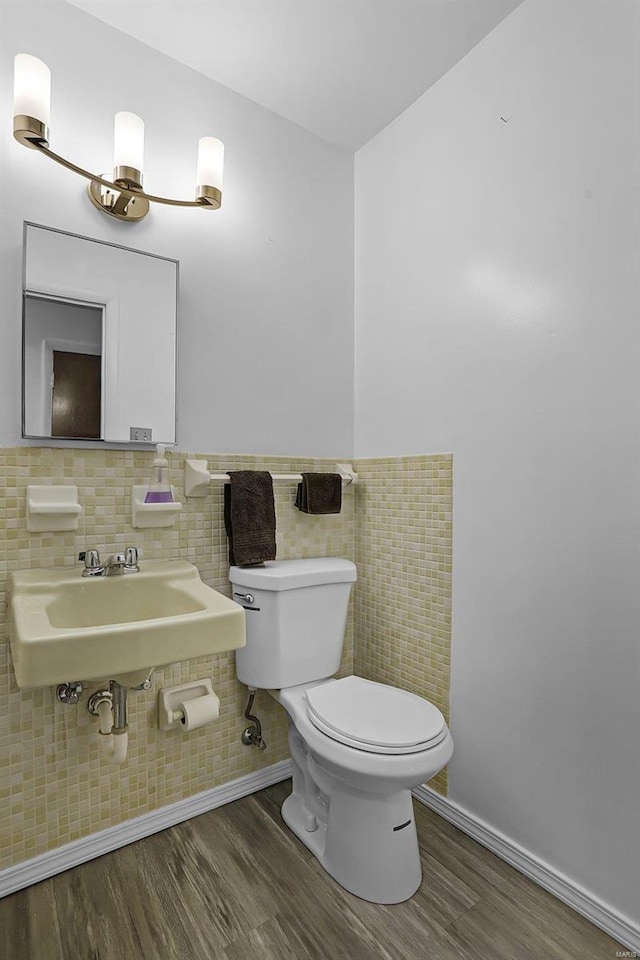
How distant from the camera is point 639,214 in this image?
4.11ft

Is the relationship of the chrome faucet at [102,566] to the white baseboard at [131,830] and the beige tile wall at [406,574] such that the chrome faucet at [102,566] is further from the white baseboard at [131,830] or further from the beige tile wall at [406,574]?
the beige tile wall at [406,574]

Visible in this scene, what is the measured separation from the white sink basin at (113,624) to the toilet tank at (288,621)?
229mm

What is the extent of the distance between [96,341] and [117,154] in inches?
19.8

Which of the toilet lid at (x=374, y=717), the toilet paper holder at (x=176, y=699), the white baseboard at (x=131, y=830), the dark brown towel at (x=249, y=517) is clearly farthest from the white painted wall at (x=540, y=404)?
the toilet paper holder at (x=176, y=699)

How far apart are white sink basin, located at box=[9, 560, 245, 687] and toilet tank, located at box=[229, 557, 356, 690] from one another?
23cm

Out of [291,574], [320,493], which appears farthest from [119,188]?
[291,574]

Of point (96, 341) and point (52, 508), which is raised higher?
point (96, 341)

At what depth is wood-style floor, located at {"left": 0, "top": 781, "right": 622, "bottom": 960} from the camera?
1251mm

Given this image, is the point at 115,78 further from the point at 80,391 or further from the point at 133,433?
the point at 133,433

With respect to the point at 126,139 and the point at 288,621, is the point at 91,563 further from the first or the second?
the point at 126,139

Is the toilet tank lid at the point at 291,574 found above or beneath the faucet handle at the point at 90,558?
beneath

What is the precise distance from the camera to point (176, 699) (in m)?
1.64

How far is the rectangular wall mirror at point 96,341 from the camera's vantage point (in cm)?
143

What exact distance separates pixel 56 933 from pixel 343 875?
0.73 m
